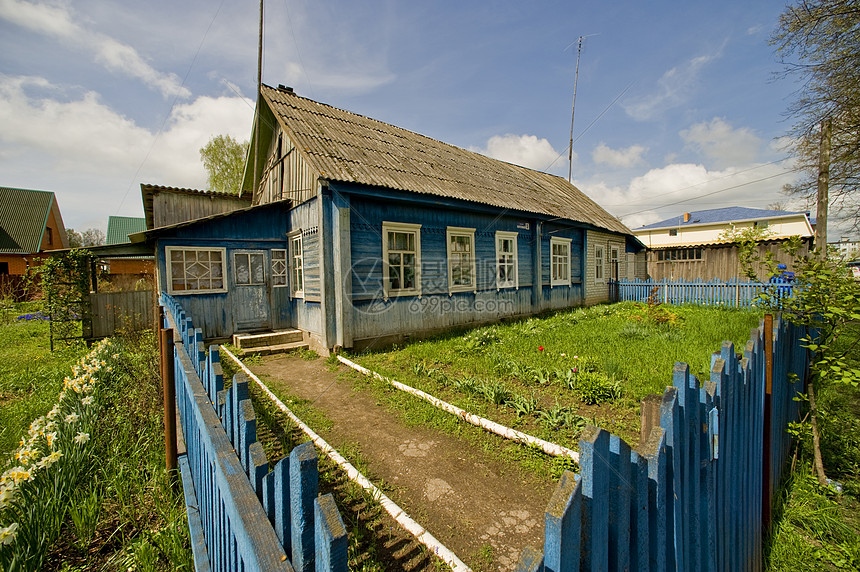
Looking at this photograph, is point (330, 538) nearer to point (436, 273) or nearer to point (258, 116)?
point (436, 273)

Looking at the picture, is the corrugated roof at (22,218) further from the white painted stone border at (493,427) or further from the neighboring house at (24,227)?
the white painted stone border at (493,427)

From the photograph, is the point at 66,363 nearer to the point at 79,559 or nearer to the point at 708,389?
the point at 79,559

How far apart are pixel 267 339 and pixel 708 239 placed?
40.1 meters

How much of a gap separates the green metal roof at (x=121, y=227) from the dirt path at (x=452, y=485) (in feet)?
122

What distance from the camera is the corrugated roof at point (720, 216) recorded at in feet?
103

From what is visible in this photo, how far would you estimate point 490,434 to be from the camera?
4.18 meters

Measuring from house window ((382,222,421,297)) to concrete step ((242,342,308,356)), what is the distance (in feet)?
8.61

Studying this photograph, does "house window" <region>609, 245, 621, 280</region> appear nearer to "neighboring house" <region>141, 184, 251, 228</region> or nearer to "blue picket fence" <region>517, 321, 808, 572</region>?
"blue picket fence" <region>517, 321, 808, 572</region>

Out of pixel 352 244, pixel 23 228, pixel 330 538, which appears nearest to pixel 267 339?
pixel 352 244

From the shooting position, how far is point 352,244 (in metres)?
8.07

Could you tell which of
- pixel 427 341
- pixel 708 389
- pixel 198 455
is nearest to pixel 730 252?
pixel 427 341

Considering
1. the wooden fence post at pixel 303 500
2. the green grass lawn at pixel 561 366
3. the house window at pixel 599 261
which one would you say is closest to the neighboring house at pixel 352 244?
the green grass lawn at pixel 561 366

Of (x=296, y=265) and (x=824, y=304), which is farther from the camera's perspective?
(x=296, y=265)

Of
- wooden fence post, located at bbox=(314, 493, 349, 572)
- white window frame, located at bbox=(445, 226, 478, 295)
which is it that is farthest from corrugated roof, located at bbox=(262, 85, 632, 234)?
wooden fence post, located at bbox=(314, 493, 349, 572)
